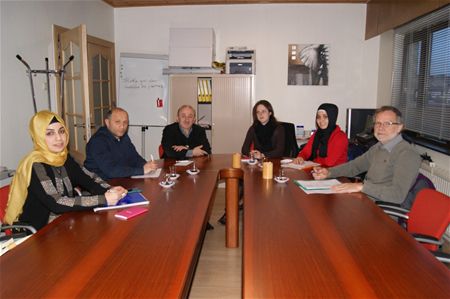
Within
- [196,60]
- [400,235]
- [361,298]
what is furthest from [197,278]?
[196,60]

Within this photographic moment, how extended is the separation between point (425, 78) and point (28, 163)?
372cm

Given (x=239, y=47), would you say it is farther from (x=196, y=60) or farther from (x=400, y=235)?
(x=400, y=235)

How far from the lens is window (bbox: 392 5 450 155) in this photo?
3.48 meters

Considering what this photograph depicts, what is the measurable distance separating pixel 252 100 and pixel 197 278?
3063 millimetres

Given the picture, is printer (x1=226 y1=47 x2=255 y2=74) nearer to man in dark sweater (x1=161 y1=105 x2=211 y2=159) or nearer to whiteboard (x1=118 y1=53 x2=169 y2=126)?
whiteboard (x1=118 y1=53 x2=169 y2=126)

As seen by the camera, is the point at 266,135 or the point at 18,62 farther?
the point at 266,135

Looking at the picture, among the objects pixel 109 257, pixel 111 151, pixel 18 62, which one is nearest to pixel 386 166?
pixel 109 257

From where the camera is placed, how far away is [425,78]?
3.87 metres

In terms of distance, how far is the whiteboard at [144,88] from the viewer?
18.1 ft

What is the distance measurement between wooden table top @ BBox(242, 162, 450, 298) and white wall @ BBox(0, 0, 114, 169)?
8.18ft

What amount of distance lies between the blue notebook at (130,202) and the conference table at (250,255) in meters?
0.06

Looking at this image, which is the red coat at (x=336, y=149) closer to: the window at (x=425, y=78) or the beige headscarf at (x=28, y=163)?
the window at (x=425, y=78)

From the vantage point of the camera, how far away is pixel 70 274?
1262 mm

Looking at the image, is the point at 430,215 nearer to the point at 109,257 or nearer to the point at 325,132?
the point at 325,132
